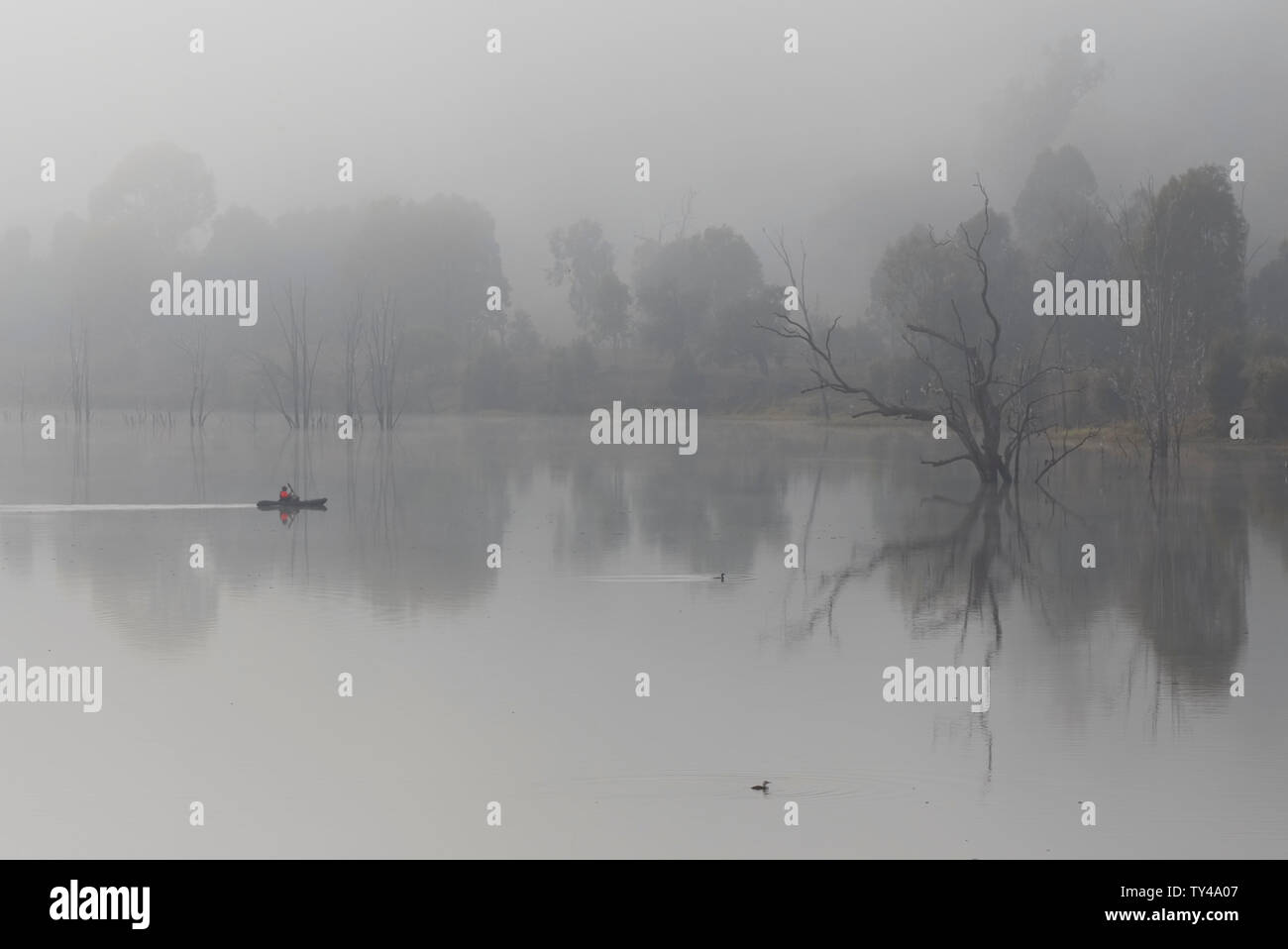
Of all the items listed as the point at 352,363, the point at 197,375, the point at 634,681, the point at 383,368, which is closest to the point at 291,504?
the point at 634,681

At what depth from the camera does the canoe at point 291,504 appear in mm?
23922

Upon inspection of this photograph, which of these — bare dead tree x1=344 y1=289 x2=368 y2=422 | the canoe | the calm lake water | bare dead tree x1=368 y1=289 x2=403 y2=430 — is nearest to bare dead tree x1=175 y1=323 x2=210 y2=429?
bare dead tree x1=344 y1=289 x2=368 y2=422

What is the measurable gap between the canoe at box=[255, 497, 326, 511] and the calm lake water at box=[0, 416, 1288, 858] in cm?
69

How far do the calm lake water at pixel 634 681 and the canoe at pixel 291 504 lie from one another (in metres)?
0.69

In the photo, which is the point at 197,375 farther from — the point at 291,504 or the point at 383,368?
the point at 291,504

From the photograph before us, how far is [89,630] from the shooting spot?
13.5 metres

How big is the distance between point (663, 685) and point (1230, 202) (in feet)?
179

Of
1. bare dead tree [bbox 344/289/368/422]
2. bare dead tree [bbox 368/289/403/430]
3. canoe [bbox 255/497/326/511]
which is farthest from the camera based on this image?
bare dead tree [bbox 368/289/403/430]

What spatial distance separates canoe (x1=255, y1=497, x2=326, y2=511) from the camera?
23.9 metres

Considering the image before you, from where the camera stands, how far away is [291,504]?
78.4 ft

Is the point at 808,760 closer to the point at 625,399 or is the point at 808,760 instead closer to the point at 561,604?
the point at 561,604

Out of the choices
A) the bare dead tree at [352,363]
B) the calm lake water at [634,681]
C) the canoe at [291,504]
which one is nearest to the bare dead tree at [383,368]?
the bare dead tree at [352,363]

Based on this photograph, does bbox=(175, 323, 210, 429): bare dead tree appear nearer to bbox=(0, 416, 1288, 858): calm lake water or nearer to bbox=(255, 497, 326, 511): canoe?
bbox=(255, 497, 326, 511): canoe

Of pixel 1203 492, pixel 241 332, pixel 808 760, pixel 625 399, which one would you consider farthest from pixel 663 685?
pixel 241 332
